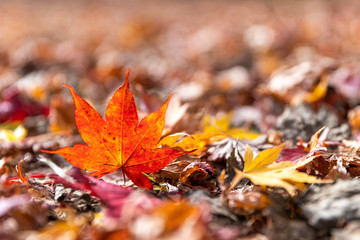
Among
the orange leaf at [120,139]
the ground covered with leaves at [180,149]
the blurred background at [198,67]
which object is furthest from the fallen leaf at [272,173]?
the blurred background at [198,67]

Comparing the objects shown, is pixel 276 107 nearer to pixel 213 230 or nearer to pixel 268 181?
pixel 268 181

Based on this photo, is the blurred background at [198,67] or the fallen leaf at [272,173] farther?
the blurred background at [198,67]

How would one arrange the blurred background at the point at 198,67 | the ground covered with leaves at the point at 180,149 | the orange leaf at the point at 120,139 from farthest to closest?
the blurred background at the point at 198,67
the orange leaf at the point at 120,139
the ground covered with leaves at the point at 180,149

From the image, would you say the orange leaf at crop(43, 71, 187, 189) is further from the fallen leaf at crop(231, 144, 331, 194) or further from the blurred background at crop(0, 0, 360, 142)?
the blurred background at crop(0, 0, 360, 142)

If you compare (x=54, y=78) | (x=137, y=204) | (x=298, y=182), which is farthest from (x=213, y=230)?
(x=54, y=78)

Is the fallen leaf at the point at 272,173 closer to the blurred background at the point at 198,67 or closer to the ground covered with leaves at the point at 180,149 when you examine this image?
the ground covered with leaves at the point at 180,149

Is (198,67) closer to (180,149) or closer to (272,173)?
(180,149)

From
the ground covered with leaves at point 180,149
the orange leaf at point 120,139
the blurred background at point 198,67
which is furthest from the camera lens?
the blurred background at point 198,67
